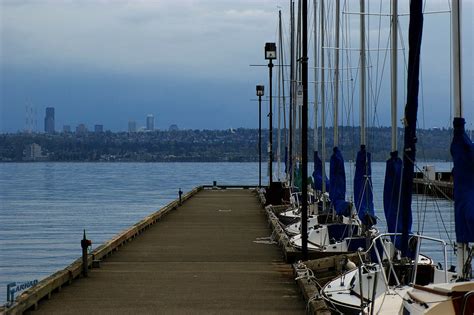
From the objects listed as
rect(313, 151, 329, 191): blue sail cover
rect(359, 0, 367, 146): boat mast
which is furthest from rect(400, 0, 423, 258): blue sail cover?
rect(313, 151, 329, 191): blue sail cover

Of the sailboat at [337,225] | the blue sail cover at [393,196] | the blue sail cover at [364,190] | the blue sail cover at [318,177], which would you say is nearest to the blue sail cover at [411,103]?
the blue sail cover at [393,196]

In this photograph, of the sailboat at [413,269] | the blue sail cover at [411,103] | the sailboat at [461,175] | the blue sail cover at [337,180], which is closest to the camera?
the sailboat at [413,269]

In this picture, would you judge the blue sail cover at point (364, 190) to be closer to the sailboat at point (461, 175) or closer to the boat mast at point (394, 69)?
the boat mast at point (394, 69)

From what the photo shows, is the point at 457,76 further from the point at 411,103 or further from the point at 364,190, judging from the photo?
the point at 364,190

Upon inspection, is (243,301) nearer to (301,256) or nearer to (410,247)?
(410,247)

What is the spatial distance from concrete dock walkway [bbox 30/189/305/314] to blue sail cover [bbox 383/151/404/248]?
7.27ft

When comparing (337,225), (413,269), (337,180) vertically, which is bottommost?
(337,225)

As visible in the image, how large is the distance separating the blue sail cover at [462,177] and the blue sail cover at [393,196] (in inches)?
94.1

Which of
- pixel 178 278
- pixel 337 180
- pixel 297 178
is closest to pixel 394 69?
pixel 178 278

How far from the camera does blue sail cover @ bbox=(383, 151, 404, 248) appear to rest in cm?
Result: 1622

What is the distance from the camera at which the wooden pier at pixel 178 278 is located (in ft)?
56.0

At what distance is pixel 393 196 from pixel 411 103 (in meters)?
2.95

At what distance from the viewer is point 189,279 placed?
68.0ft

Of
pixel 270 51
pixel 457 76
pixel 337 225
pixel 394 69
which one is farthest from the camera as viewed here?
pixel 270 51
